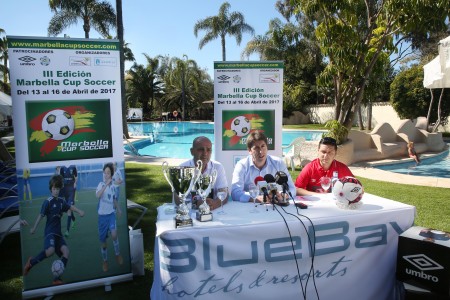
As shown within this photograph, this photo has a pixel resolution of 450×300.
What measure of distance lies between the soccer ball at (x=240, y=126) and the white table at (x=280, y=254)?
2.44 metres

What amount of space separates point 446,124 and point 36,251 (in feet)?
68.7

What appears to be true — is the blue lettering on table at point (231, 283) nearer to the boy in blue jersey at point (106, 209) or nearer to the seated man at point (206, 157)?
the seated man at point (206, 157)

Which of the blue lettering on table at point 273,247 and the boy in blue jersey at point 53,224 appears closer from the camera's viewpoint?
the blue lettering on table at point 273,247

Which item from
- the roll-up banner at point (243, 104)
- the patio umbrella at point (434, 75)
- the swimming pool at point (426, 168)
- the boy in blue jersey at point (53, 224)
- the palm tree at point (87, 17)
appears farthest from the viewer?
the palm tree at point (87, 17)

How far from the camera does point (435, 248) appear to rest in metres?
1.99

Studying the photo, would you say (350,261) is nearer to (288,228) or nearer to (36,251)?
(288,228)

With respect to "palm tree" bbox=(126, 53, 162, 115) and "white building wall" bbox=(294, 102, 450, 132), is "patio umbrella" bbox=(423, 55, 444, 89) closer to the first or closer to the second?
"white building wall" bbox=(294, 102, 450, 132)

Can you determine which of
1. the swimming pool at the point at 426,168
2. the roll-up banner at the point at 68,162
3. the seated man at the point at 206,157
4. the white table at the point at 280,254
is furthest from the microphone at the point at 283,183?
the swimming pool at the point at 426,168

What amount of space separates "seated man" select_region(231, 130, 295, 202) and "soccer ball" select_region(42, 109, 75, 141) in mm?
1501

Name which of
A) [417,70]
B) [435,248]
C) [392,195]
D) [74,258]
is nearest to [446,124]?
[417,70]

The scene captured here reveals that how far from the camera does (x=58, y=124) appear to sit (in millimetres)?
2555

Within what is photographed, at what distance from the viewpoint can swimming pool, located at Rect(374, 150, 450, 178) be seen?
8375mm

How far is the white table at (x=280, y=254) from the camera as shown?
6.50 feet

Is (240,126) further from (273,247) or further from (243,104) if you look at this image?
(273,247)
